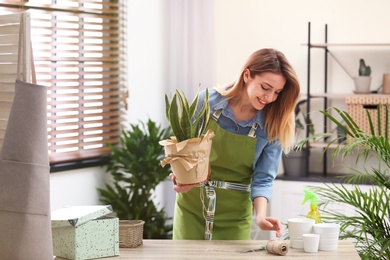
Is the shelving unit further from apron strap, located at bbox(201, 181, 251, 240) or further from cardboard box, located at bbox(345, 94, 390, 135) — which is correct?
apron strap, located at bbox(201, 181, 251, 240)

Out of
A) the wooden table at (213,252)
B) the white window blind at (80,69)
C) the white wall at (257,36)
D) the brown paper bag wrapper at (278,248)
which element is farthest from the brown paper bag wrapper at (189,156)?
the white wall at (257,36)

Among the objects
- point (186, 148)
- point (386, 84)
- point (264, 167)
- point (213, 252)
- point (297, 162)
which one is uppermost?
point (386, 84)

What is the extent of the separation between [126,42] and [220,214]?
95.8 inches

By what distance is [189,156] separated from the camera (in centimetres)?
284

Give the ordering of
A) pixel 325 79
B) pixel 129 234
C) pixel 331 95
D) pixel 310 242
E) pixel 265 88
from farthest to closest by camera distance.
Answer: pixel 325 79
pixel 331 95
pixel 265 88
pixel 129 234
pixel 310 242

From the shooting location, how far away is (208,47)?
6.09 meters

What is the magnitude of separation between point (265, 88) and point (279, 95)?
0.38 feet

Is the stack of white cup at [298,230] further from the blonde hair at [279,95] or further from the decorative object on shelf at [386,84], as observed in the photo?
the decorative object on shelf at [386,84]

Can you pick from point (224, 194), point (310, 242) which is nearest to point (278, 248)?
point (310, 242)

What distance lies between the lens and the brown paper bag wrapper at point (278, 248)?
2768 millimetres

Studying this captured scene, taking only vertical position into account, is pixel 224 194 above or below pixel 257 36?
below

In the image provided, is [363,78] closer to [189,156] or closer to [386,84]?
[386,84]

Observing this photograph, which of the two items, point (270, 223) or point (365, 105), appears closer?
point (270, 223)

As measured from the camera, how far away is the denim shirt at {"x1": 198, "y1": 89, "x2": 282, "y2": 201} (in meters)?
3.38
